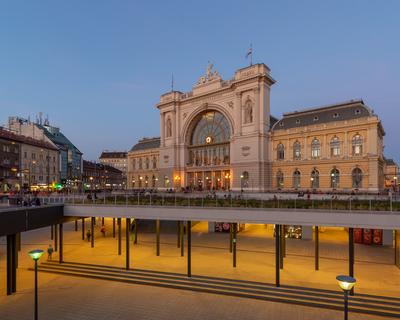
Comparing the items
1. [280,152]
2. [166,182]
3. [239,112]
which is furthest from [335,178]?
[166,182]

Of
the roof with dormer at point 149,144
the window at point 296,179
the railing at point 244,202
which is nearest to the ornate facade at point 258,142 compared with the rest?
the window at point 296,179

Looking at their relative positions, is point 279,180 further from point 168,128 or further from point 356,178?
point 168,128

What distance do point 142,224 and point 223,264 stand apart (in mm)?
25333

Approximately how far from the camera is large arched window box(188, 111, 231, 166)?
260 feet

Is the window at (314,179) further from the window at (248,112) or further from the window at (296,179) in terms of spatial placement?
the window at (248,112)

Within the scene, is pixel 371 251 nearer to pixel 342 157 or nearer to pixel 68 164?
pixel 342 157

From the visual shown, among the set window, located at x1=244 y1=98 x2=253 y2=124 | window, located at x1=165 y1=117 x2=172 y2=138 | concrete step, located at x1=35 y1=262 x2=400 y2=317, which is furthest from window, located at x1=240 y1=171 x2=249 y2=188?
concrete step, located at x1=35 y1=262 x2=400 y2=317

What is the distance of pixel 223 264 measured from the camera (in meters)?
29.9

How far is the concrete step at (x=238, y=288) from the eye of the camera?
20.5 metres

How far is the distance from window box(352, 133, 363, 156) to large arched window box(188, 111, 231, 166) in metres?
30.3

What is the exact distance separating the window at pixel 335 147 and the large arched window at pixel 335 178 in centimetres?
344

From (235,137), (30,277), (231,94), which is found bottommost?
(30,277)

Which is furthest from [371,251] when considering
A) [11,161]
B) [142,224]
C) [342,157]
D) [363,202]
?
[11,161]

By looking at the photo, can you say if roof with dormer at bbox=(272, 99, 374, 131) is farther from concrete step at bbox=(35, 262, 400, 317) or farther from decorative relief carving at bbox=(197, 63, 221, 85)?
concrete step at bbox=(35, 262, 400, 317)
